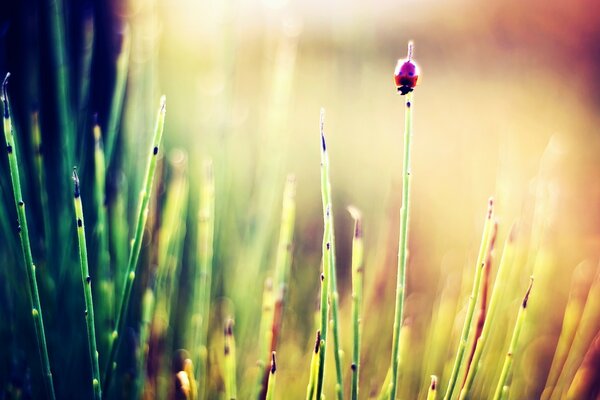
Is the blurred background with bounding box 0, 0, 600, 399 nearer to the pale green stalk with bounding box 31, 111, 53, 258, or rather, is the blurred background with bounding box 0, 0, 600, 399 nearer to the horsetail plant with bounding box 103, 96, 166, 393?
the pale green stalk with bounding box 31, 111, 53, 258

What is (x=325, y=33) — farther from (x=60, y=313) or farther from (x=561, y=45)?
(x=60, y=313)

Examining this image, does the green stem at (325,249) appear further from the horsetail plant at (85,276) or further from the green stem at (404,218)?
the horsetail plant at (85,276)

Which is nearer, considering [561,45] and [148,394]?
[148,394]

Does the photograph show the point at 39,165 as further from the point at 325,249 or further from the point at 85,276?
the point at 325,249

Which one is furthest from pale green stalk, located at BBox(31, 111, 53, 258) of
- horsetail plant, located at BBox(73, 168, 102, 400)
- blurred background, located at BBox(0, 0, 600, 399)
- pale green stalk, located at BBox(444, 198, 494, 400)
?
pale green stalk, located at BBox(444, 198, 494, 400)

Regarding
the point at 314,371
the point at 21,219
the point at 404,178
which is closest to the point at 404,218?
the point at 404,178

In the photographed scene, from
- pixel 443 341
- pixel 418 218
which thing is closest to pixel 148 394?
pixel 443 341

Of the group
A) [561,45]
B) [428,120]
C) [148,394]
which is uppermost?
[561,45]

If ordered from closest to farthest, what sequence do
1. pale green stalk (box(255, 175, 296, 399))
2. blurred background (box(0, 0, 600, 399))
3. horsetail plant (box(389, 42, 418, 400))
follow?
horsetail plant (box(389, 42, 418, 400)) → pale green stalk (box(255, 175, 296, 399)) → blurred background (box(0, 0, 600, 399))
